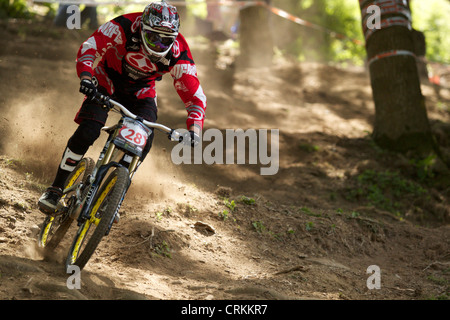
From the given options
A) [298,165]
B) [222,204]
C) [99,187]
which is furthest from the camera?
[298,165]

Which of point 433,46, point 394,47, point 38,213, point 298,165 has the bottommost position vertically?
point 38,213

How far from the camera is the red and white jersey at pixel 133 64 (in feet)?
17.1

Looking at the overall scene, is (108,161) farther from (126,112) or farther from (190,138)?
(190,138)

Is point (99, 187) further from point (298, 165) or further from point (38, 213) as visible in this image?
point (298, 165)

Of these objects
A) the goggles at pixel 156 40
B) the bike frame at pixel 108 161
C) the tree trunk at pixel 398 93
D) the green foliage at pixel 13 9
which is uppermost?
the green foliage at pixel 13 9

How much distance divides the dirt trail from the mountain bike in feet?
0.98

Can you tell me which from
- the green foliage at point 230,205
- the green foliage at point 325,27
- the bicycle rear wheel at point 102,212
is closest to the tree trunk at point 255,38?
the green foliage at point 325,27

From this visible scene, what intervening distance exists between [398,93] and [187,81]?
592cm

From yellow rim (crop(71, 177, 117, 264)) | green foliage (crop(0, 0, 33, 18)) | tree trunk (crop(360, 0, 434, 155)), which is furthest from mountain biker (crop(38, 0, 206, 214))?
green foliage (crop(0, 0, 33, 18))

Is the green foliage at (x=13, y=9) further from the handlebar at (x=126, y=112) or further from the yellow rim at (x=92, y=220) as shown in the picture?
the yellow rim at (x=92, y=220)

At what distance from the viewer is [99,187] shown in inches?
177

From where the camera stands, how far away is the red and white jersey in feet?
17.1
